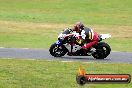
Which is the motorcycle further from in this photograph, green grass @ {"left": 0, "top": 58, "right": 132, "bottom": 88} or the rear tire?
green grass @ {"left": 0, "top": 58, "right": 132, "bottom": 88}

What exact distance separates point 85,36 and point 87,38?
0.47ft

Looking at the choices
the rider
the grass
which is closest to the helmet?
the rider

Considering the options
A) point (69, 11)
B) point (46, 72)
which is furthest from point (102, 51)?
point (69, 11)

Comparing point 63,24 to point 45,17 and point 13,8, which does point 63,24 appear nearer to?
point 45,17

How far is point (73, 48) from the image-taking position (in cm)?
2033

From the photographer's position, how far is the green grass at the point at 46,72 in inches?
496

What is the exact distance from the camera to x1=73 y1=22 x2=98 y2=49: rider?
19.9m

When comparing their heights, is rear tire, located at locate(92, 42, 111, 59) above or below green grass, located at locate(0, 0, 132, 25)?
below

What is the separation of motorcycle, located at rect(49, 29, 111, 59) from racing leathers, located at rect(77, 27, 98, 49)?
154 millimetres

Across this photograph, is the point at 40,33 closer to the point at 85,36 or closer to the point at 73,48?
the point at 73,48

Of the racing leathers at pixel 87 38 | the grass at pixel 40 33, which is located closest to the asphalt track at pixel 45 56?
the racing leathers at pixel 87 38

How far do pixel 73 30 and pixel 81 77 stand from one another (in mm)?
11553

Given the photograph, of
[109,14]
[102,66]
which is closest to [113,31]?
[109,14]

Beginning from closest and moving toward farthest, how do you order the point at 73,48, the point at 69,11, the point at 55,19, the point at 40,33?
1. the point at 73,48
2. the point at 40,33
3. the point at 55,19
4. the point at 69,11
